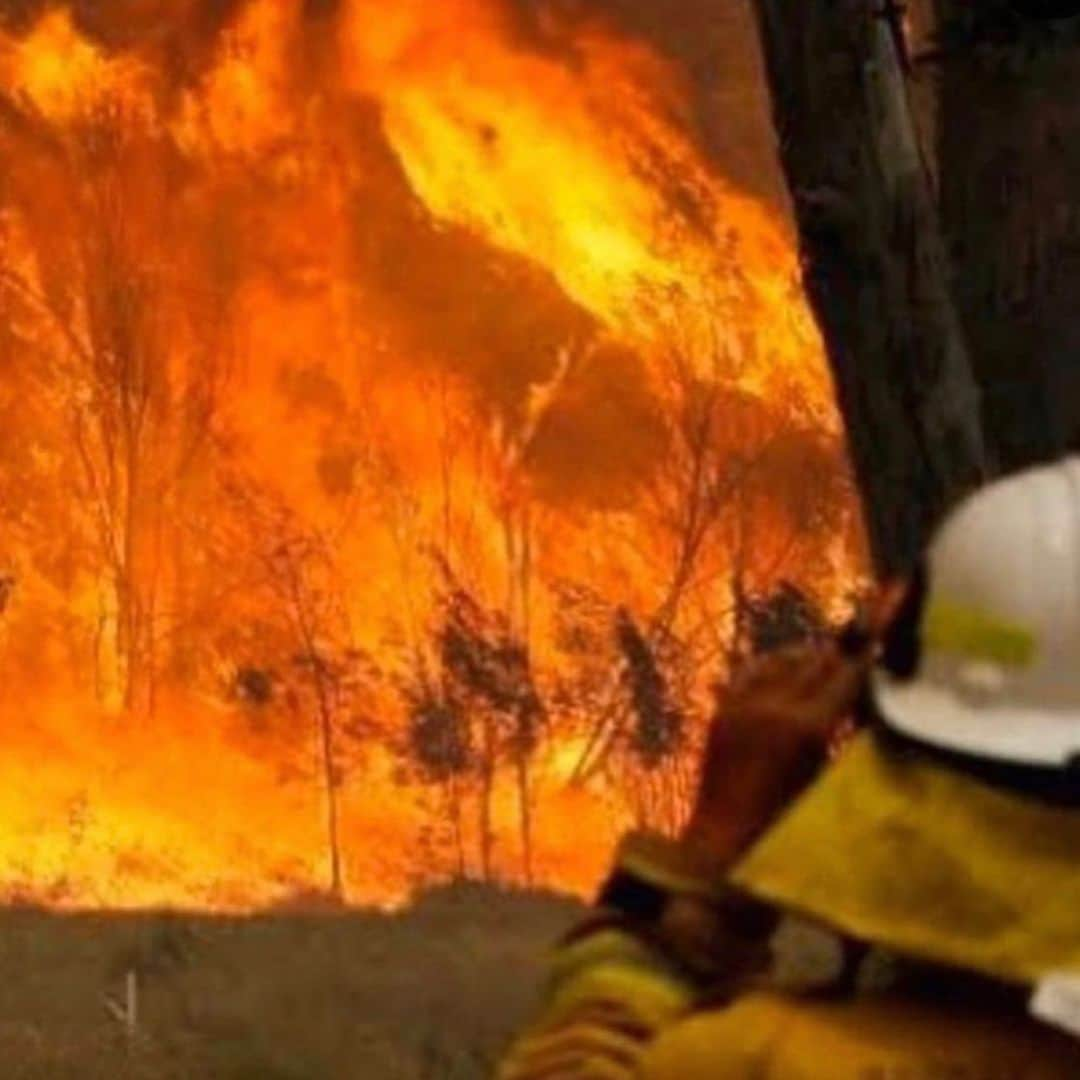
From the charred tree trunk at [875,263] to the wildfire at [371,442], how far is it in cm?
491

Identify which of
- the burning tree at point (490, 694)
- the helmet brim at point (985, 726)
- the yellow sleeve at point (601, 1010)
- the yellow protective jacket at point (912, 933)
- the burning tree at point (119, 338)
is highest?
the helmet brim at point (985, 726)

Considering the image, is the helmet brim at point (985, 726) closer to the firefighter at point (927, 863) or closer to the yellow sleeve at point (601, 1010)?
the firefighter at point (927, 863)

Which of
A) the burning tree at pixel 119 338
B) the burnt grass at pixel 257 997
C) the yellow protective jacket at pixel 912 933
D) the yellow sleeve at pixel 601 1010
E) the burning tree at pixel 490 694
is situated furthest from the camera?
the burning tree at pixel 119 338

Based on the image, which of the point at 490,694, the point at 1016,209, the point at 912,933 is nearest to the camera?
the point at 912,933

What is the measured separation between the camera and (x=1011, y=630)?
2189mm

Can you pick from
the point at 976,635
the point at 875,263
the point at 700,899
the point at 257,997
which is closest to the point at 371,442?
the point at 257,997

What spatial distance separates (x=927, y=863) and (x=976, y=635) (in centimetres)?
16

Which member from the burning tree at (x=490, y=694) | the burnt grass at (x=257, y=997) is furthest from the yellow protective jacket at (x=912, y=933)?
the burning tree at (x=490, y=694)

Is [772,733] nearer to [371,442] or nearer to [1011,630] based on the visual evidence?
[1011,630]

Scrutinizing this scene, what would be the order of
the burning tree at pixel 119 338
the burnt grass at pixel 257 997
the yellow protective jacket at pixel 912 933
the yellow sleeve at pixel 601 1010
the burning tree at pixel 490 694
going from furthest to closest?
the burning tree at pixel 119 338, the burning tree at pixel 490 694, the burnt grass at pixel 257 997, the yellow sleeve at pixel 601 1010, the yellow protective jacket at pixel 912 933

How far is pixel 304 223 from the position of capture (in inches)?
347

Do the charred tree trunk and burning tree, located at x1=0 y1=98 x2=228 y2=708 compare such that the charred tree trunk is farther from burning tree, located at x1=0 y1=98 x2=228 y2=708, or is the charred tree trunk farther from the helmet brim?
burning tree, located at x1=0 y1=98 x2=228 y2=708

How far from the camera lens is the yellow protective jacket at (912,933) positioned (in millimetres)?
2094

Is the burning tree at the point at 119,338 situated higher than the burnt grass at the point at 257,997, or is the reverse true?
the burning tree at the point at 119,338
